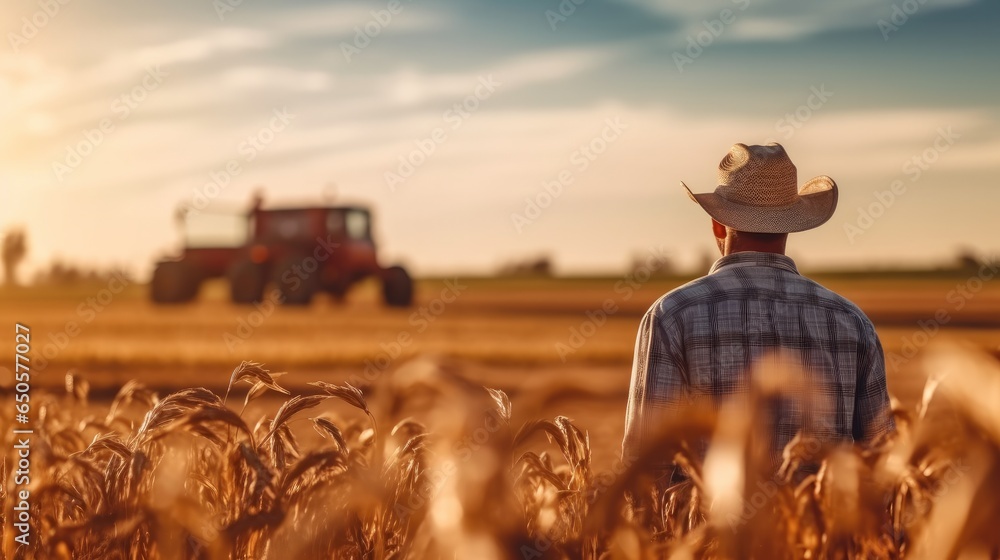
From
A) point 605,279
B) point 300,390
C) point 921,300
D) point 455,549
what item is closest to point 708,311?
point 455,549

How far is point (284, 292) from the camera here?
22156 mm

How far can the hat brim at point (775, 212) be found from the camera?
2.85 metres

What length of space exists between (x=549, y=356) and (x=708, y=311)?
13844 millimetres

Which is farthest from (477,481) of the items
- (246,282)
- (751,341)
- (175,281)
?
(175,281)

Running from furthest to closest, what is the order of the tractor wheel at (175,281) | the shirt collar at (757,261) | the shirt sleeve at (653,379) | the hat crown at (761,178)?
the tractor wheel at (175,281), the hat crown at (761,178), the shirt collar at (757,261), the shirt sleeve at (653,379)

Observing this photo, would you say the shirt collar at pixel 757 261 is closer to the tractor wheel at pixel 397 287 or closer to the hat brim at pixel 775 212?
the hat brim at pixel 775 212

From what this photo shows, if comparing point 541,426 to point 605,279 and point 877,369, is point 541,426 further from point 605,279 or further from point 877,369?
point 605,279

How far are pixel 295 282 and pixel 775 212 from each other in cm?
1982

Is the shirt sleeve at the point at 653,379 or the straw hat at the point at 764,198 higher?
the straw hat at the point at 764,198

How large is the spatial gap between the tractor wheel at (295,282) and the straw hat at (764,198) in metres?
19.5

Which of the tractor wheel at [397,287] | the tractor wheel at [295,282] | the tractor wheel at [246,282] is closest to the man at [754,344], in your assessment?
the tractor wheel at [295,282]

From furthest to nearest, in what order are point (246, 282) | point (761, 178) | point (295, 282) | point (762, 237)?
point (246, 282) → point (295, 282) → point (761, 178) → point (762, 237)

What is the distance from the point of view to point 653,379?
8.90 ft

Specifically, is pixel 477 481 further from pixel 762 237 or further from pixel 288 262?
pixel 288 262
